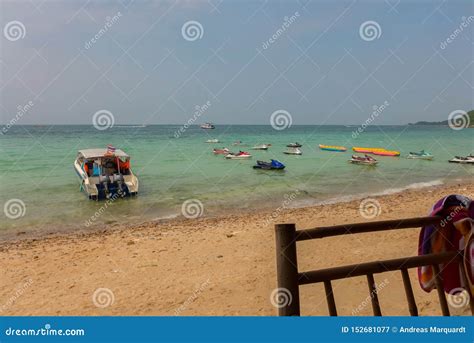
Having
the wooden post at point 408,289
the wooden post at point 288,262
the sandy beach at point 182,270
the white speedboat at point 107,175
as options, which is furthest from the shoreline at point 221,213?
the wooden post at point 288,262

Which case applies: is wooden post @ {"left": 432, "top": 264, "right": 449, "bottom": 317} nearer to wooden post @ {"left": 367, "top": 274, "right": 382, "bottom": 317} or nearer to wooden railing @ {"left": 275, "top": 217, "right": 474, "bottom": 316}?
wooden railing @ {"left": 275, "top": 217, "right": 474, "bottom": 316}

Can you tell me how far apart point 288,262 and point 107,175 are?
17681 mm

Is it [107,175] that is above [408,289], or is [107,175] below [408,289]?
above

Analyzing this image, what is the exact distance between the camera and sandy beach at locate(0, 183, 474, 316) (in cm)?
696

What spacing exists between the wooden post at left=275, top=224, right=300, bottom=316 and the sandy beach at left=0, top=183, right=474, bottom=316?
2.92 meters

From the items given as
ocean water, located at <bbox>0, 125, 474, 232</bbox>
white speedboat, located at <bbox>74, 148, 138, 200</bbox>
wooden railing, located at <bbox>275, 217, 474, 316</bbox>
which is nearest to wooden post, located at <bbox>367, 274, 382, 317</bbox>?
wooden railing, located at <bbox>275, 217, 474, 316</bbox>

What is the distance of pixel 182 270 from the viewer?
29.3ft

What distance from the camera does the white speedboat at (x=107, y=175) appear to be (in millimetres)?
18781

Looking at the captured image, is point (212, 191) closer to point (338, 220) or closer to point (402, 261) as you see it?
point (338, 220)

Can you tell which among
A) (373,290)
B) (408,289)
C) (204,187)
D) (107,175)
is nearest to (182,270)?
(408,289)

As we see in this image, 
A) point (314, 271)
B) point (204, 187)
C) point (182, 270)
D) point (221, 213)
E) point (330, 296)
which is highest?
point (204, 187)

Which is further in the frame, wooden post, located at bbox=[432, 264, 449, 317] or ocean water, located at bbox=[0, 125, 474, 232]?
ocean water, located at bbox=[0, 125, 474, 232]

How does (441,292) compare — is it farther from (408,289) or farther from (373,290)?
(373,290)

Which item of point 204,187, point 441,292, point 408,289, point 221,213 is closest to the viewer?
point 408,289
